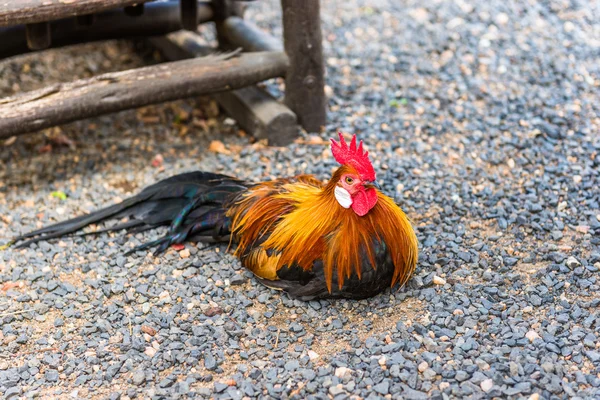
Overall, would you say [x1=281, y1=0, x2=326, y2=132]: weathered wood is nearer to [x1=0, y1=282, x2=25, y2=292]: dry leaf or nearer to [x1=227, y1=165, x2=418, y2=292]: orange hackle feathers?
[x1=227, y1=165, x2=418, y2=292]: orange hackle feathers

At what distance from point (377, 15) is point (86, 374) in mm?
4435

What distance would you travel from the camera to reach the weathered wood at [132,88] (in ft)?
13.3

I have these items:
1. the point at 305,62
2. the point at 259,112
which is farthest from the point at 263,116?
the point at 305,62

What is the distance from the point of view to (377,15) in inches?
251

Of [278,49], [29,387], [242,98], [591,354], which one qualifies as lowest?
[29,387]

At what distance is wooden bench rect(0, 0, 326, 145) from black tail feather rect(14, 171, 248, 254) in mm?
613

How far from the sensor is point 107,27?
468cm

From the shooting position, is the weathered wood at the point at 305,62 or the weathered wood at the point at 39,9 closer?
the weathered wood at the point at 39,9

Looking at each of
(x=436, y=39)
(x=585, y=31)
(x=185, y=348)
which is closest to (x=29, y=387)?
(x=185, y=348)

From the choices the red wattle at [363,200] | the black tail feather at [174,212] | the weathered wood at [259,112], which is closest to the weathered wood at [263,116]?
the weathered wood at [259,112]

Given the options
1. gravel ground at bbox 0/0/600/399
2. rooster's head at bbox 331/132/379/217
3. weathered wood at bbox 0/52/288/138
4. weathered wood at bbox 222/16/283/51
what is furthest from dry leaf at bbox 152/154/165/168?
rooster's head at bbox 331/132/379/217

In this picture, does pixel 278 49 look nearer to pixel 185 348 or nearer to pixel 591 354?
pixel 185 348

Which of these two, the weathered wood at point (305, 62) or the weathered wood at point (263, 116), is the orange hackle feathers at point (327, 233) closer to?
the weathered wood at point (263, 116)

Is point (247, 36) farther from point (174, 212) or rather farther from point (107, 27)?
point (174, 212)
